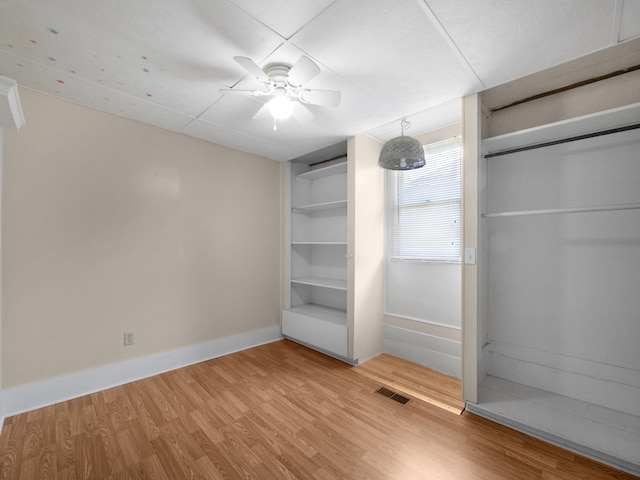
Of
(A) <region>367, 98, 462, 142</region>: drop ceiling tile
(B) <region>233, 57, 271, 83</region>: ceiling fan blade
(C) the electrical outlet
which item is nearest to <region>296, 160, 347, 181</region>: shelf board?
(A) <region>367, 98, 462, 142</region>: drop ceiling tile

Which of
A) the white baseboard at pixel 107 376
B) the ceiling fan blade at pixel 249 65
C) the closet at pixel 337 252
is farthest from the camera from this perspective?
the closet at pixel 337 252

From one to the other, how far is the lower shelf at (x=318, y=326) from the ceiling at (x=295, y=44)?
2439 millimetres

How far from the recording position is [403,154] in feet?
7.77

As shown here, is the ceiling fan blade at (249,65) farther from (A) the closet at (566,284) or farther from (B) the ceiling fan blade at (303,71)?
(A) the closet at (566,284)

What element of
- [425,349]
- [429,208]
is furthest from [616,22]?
[425,349]

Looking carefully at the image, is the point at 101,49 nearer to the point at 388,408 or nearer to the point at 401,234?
the point at 401,234

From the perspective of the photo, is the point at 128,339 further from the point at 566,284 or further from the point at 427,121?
the point at 566,284

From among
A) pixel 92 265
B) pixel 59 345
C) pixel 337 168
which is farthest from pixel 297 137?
pixel 59 345

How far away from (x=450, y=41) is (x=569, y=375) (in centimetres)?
272

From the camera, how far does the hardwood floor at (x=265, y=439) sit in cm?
159

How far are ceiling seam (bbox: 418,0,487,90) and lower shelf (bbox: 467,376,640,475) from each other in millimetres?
2555

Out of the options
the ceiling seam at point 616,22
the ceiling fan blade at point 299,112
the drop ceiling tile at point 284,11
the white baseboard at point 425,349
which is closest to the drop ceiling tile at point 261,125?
the ceiling fan blade at point 299,112

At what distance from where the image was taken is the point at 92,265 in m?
2.47

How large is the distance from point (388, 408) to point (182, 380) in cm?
202
